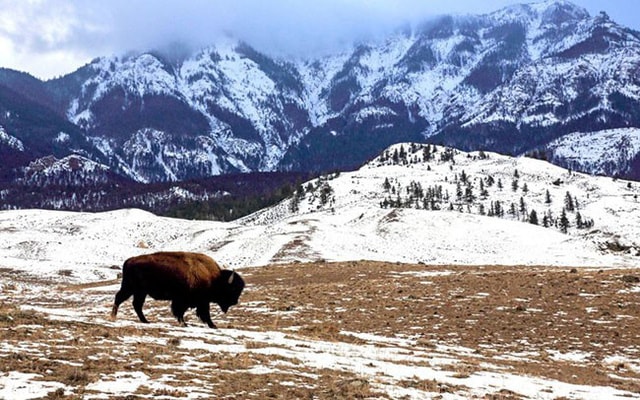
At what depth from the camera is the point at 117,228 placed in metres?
114

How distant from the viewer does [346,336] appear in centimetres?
2177

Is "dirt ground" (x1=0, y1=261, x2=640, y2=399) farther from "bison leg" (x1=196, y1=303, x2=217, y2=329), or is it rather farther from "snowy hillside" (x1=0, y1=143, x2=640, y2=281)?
"snowy hillside" (x1=0, y1=143, x2=640, y2=281)

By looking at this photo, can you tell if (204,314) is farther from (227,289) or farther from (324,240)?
(324,240)

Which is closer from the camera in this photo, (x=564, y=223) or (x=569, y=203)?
(x=564, y=223)

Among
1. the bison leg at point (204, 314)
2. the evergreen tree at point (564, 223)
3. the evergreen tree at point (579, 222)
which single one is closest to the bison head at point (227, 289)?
the bison leg at point (204, 314)

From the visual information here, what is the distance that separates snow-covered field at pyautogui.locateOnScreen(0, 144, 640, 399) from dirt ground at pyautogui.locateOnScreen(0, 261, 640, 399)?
0.16 m

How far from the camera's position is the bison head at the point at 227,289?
19578mm

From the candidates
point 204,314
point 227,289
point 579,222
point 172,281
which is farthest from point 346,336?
point 579,222

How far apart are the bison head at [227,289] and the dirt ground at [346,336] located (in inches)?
34.4

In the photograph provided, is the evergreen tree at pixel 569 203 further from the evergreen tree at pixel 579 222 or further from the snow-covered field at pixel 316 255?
the evergreen tree at pixel 579 222

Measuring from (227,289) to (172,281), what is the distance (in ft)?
6.74

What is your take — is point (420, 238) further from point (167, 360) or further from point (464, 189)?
point (464, 189)

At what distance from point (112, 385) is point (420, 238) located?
271 feet

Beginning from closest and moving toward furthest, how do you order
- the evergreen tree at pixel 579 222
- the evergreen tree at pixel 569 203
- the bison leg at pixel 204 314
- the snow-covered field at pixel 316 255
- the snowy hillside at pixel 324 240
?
the snow-covered field at pixel 316 255 → the bison leg at pixel 204 314 → the snowy hillside at pixel 324 240 → the evergreen tree at pixel 579 222 → the evergreen tree at pixel 569 203
